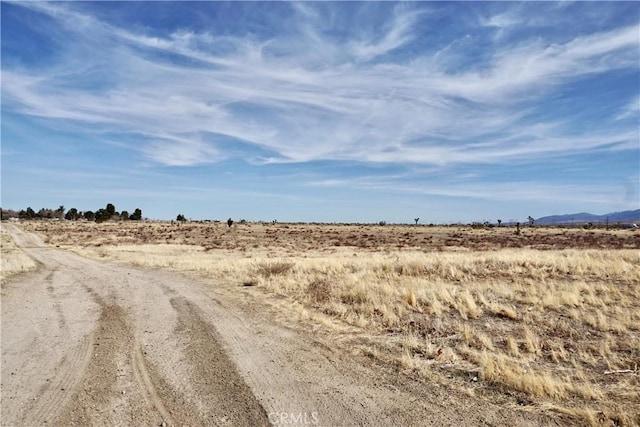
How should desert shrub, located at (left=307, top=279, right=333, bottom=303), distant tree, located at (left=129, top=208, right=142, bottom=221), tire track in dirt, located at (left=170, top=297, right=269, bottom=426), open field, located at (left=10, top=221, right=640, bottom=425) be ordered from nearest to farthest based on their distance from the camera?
1. tire track in dirt, located at (left=170, top=297, right=269, bottom=426)
2. open field, located at (left=10, top=221, right=640, bottom=425)
3. desert shrub, located at (left=307, top=279, right=333, bottom=303)
4. distant tree, located at (left=129, top=208, right=142, bottom=221)

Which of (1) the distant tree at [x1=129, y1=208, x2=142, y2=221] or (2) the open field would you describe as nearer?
(2) the open field

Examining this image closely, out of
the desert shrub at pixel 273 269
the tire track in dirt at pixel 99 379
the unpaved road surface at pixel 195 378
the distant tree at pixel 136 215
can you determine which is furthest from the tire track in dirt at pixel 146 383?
the distant tree at pixel 136 215

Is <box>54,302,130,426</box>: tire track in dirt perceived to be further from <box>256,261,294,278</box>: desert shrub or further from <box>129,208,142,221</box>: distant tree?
<box>129,208,142,221</box>: distant tree

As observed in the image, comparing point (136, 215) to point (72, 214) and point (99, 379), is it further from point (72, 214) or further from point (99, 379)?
point (99, 379)

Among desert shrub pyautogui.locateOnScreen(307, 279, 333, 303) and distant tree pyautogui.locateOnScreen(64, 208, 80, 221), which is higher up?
distant tree pyautogui.locateOnScreen(64, 208, 80, 221)

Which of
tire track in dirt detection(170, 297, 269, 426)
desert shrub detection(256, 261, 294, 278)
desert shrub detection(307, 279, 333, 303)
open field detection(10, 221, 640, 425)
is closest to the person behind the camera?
tire track in dirt detection(170, 297, 269, 426)

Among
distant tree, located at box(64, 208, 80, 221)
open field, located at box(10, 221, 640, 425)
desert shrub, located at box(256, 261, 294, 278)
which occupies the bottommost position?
open field, located at box(10, 221, 640, 425)

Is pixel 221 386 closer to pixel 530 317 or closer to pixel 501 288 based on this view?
pixel 530 317

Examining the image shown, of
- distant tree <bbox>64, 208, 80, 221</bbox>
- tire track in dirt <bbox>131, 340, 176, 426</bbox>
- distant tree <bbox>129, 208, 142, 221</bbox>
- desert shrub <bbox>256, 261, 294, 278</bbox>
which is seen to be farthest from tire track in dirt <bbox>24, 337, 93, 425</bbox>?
distant tree <bbox>64, 208, 80, 221</bbox>

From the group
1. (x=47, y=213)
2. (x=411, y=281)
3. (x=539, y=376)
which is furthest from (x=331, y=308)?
(x=47, y=213)

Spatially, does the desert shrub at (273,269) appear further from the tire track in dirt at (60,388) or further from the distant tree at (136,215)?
the distant tree at (136,215)

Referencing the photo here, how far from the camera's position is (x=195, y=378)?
7.29m

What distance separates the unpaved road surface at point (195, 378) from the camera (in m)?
6.01

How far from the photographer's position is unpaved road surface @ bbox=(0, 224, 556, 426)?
601 cm
